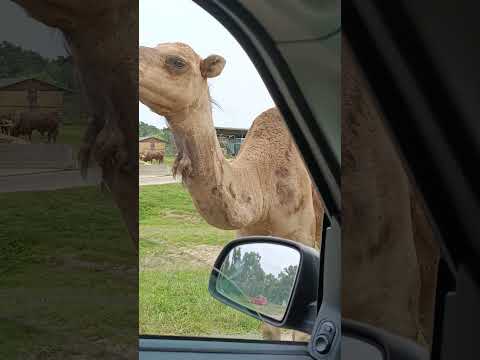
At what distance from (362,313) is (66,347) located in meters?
0.26

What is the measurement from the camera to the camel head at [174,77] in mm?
1645

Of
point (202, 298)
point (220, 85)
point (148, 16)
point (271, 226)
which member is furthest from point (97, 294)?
point (202, 298)

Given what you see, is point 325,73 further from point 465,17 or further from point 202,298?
point 202,298

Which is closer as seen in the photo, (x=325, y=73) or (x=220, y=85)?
(x=325, y=73)

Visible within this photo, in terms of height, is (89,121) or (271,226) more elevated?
(89,121)

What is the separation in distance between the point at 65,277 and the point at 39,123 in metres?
0.13

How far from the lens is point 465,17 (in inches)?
8.4

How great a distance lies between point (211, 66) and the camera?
5.55ft

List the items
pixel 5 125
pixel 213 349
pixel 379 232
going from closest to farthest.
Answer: pixel 379 232, pixel 5 125, pixel 213 349

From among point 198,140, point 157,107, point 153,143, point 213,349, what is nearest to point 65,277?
point 213,349

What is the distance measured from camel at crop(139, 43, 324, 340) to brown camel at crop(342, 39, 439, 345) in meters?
1.28

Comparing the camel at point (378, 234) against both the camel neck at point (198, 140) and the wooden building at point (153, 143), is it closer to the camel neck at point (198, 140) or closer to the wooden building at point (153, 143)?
the camel neck at point (198, 140)

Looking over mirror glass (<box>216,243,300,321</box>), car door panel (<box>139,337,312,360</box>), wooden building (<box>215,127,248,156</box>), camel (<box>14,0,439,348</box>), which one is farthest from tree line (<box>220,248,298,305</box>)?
wooden building (<box>215,127,248,156</box>)

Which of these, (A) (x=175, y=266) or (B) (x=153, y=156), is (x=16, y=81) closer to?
(B) (x=153, y=156)
